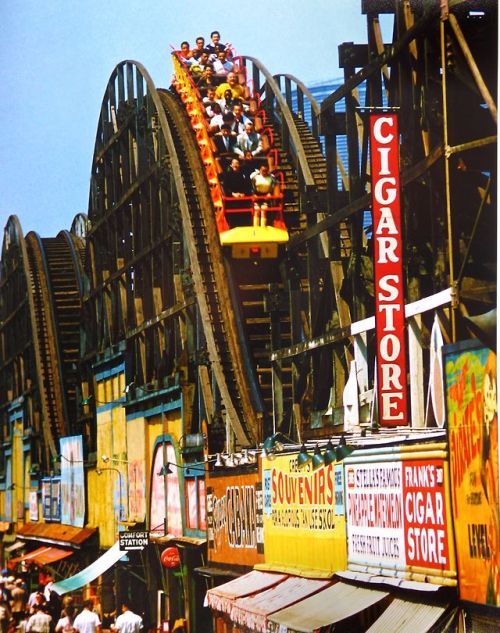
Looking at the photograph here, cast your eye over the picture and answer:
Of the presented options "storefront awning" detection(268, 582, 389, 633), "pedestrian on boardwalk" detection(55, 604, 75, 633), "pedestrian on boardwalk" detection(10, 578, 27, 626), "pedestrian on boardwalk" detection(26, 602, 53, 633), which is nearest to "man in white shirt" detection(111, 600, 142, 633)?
"pedestrian on boardwalk" detection(55, 604, 75, 633)

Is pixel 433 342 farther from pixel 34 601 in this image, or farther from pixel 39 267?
pixel 39 267

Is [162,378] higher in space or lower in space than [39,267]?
lower

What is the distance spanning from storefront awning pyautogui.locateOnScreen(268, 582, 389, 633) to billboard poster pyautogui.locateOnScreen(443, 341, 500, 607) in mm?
1856

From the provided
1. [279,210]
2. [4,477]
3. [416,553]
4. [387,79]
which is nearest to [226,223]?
[279,210]

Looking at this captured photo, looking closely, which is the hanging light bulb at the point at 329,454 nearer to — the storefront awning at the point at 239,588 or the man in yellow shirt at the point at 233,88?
the storefront awning at the point at 239,588

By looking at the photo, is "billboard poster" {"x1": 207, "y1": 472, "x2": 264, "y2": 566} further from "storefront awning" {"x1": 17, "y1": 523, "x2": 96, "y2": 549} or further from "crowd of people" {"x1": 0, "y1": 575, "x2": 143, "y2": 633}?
"storefront awning" {"x1": 17, "y1": 523, "x2": 96, "y2": 549}

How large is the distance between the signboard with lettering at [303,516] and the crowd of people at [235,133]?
6.41 metres

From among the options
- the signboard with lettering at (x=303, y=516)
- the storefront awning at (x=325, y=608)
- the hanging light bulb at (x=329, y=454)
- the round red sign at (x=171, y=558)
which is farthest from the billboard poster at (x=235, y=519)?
the storefront awning at (x=325, y=608)

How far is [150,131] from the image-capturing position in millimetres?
28859

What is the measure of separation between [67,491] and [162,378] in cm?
617

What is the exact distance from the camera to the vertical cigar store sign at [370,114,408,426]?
15.4m

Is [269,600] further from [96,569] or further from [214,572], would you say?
[96,569]

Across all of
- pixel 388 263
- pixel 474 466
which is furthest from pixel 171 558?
pixel 474 466

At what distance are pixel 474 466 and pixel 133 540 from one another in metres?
13.4
